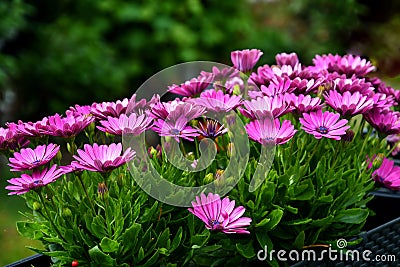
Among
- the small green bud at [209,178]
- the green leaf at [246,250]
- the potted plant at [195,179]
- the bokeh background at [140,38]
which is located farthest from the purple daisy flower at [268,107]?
the bokeh background at [140,38]

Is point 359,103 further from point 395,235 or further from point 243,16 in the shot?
point 243,16

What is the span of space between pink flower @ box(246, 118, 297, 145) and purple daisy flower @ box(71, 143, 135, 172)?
0.75 feet

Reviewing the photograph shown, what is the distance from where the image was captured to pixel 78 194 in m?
1.14

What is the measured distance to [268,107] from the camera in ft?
3.72

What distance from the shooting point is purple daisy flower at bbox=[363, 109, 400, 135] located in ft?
3.92

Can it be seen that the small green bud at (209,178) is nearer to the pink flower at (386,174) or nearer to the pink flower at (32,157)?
the pink flower at (32,157)

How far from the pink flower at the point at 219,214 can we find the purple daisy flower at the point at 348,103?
28cm

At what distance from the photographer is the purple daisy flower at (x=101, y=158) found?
99cm

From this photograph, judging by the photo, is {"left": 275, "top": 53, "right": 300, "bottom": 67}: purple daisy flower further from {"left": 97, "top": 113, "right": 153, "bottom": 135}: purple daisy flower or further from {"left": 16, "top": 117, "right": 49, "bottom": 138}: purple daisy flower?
{"left": 16, "top": 117, "right": 49, "bottom": 138}: purple daisy flower

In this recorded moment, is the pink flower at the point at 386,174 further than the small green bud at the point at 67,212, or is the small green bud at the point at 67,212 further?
the pink flower at the point at 386,174

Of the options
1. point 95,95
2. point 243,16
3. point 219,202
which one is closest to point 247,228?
point 219,202

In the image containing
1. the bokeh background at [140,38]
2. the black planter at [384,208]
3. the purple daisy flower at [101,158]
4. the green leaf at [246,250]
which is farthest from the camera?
the bokeh background at [140,38]

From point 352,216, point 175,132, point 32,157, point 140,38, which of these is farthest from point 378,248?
point 140,38

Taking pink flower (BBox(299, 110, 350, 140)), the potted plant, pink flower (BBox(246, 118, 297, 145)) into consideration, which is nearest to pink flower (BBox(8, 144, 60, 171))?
the potted plant
